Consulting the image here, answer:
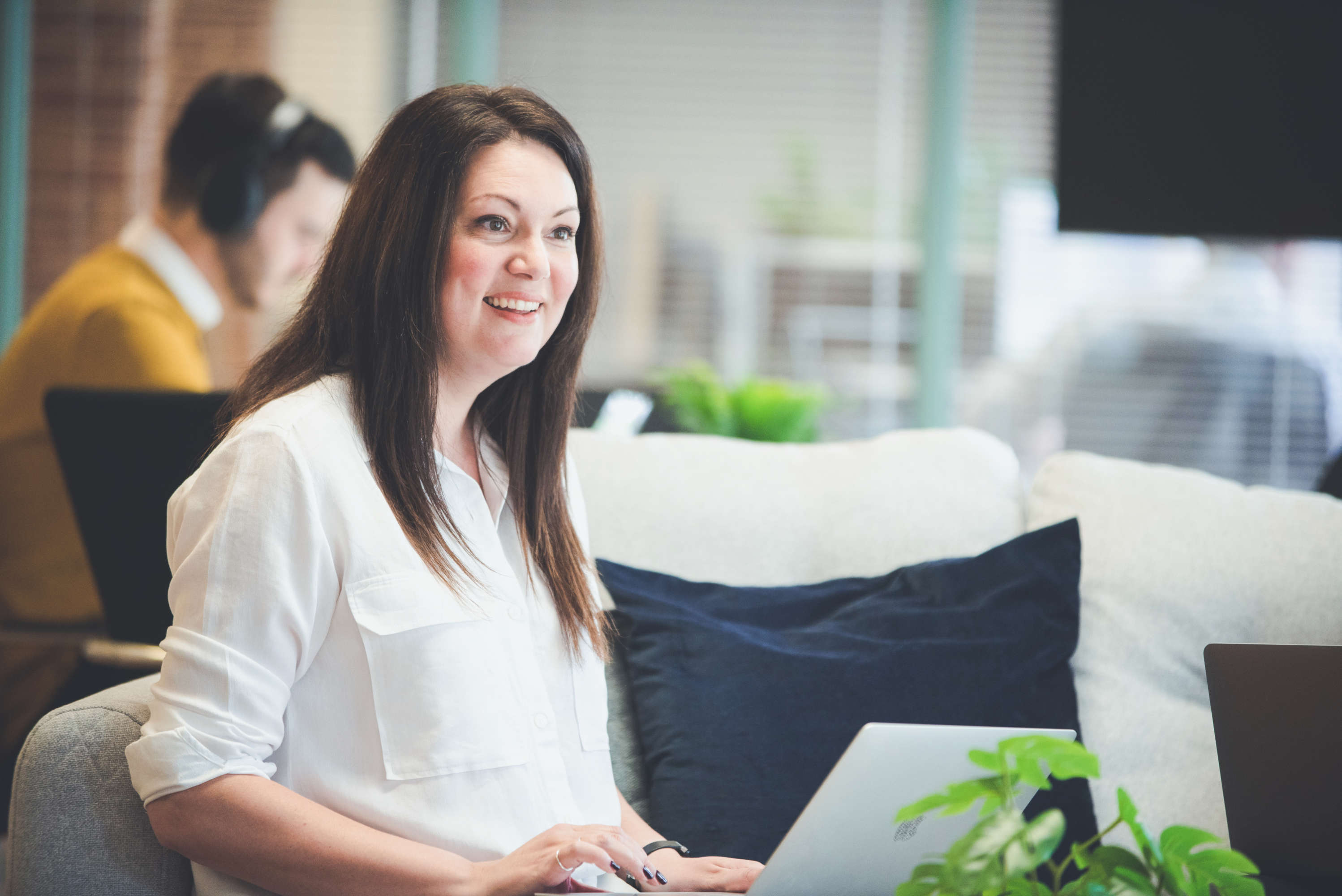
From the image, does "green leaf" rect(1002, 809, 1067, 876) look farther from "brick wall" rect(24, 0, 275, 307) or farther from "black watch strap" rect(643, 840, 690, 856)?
"brick wall" rect(24, 0, 275, 307)

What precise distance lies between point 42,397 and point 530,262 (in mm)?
1558

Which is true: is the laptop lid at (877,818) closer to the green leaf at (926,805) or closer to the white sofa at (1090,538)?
the green leaf at (926,805)

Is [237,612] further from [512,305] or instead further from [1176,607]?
[1176,607]

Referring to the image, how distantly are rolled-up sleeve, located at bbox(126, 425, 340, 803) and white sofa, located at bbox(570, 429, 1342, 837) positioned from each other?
2.17 feet

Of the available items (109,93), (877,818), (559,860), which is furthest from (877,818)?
(109,93)

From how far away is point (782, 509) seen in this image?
173cm

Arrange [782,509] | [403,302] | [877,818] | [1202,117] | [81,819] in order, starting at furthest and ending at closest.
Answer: [1202,117] → [782,509] → [403,302] → [81,819] → [877,818]

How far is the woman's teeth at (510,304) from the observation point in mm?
1247

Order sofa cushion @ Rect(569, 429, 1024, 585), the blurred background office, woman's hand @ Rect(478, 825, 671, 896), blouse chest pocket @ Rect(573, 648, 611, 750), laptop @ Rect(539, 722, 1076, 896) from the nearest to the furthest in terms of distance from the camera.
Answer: laptop @ Rect(539, 722, 1076, 896) < woman's hand @ Rect(478, 825, 671, 896) < blouse chest pocket @ Rect(573, 648, 611, 750) < sofa cushion @ Rect(569, 429, 1024, 585) < the blurred background office

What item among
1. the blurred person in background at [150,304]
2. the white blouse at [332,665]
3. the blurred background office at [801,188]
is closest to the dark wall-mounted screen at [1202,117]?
the blurred background office at [801,188]

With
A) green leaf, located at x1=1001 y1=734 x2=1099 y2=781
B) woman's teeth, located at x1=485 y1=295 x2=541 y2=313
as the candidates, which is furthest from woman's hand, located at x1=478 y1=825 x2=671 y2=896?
woman's teeth, located at x1=485 y1=295 x2=541 y2=313

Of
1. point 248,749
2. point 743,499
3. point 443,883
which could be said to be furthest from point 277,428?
point 743,499

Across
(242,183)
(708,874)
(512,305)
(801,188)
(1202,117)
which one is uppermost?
(1202,117)

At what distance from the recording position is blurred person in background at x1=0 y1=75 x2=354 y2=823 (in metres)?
2.35
